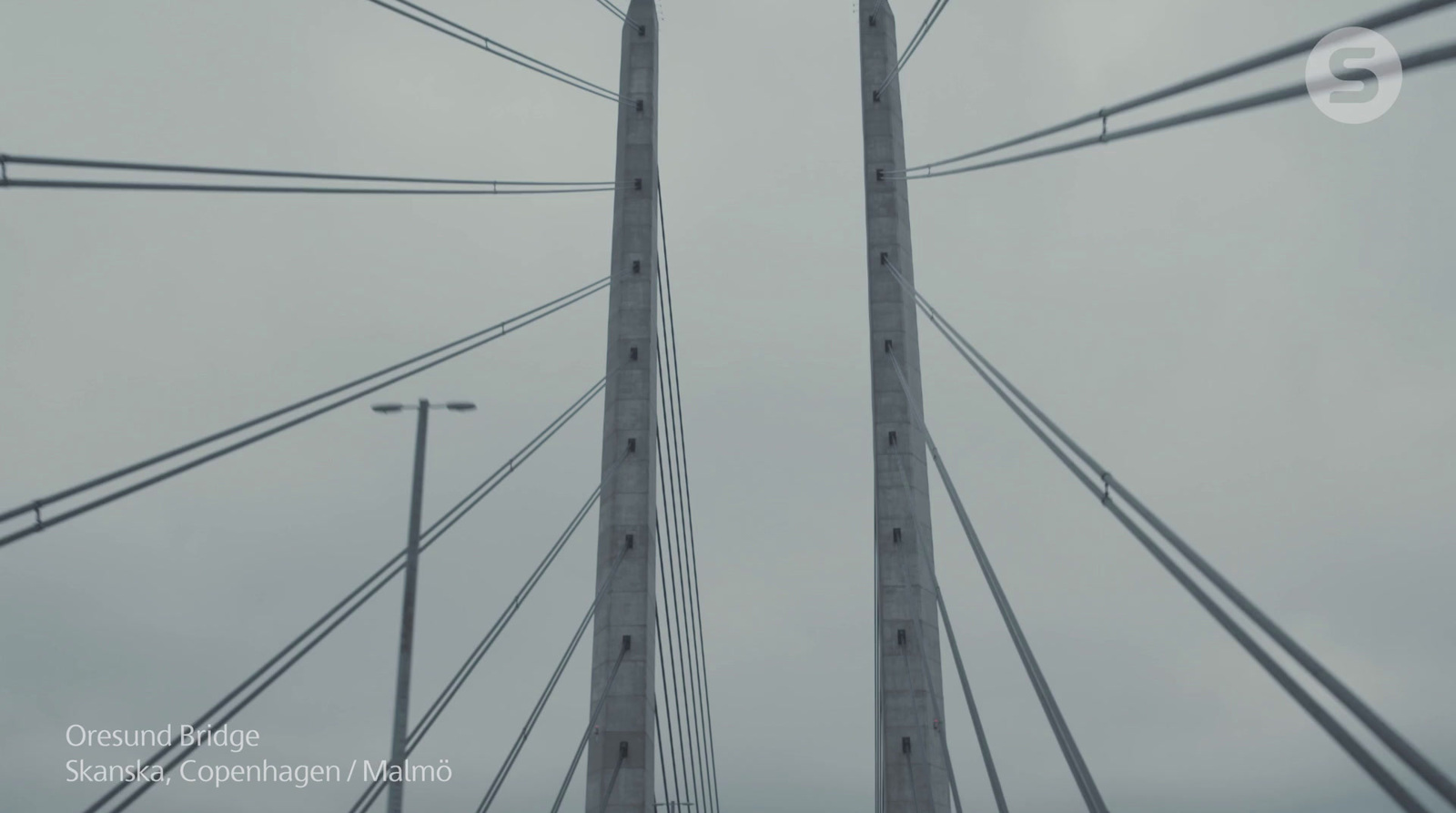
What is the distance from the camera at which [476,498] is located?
2612cm

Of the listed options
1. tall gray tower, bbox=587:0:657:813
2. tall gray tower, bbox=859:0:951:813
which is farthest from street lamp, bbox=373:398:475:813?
tall gray tower, bbox=859:0:951:813

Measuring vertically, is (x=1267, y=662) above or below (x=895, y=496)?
below

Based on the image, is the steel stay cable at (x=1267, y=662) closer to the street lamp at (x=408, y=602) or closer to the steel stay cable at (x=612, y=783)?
the street lamp at (x=408, y=602)

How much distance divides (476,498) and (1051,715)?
1111 centimetres

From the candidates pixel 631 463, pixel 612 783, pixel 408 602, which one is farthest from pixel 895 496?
pixel 408 602

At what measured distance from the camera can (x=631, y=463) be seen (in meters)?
31.6

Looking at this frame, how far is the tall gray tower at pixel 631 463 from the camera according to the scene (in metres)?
29.8

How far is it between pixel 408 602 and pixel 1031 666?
9.27m

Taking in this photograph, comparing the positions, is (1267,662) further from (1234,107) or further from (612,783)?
(612,783)

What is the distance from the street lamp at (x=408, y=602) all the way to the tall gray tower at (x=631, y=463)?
715cm

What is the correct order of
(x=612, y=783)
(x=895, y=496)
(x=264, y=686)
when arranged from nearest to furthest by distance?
(x=264, y=686) → (x=612, y=783) → (x=895, y=496)

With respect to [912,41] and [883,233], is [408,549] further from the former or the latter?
[912,41]

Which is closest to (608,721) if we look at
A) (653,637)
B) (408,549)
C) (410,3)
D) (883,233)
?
(653,637)

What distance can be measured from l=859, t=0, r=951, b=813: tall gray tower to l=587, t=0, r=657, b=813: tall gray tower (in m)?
4.74
